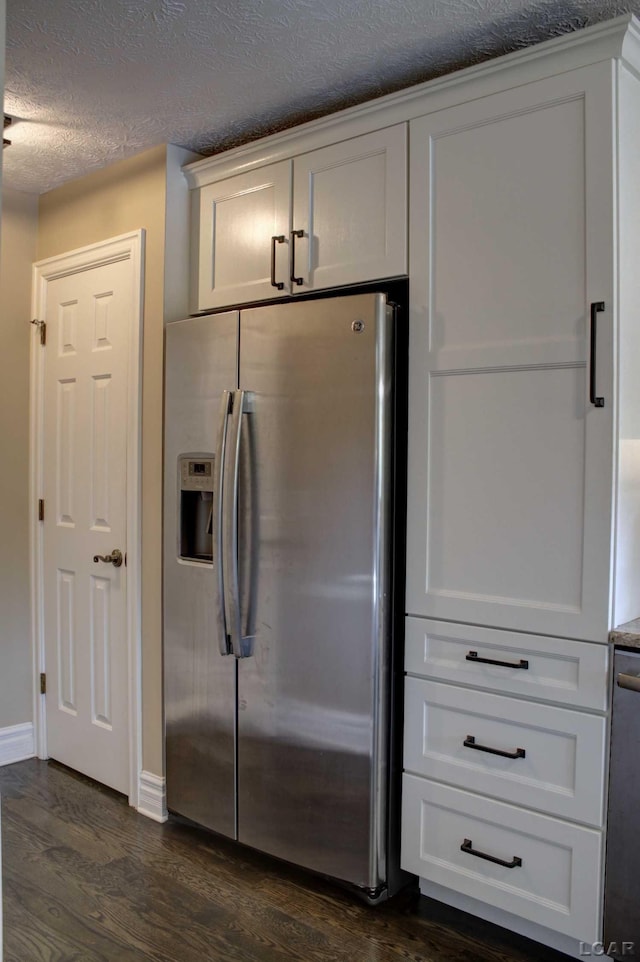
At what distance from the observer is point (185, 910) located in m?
2.19

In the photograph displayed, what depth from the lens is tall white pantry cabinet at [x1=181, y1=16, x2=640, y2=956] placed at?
182 cm

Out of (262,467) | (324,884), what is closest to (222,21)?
(262,467)

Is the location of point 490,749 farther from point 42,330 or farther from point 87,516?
point 42,330

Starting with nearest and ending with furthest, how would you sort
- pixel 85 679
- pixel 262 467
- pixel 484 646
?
pixel 484 646
pixel 262 467
pixel 85 679

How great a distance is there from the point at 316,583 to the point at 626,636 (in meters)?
0.87

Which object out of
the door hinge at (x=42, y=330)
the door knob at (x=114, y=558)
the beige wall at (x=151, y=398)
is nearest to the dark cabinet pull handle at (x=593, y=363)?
the beige wall at (x=151, y=398)

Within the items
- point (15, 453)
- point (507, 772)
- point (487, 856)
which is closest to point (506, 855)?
point (487, 856)

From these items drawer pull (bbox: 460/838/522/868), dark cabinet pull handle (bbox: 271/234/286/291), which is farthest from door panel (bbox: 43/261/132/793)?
A: drawer pull (bbox: 460/838/522/868)

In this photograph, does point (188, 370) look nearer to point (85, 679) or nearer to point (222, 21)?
point (222, 21)

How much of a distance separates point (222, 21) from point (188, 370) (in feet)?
3.48

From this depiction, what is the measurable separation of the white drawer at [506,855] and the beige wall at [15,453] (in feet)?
6.40

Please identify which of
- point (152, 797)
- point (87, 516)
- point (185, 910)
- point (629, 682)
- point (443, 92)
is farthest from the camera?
point (87, 516)

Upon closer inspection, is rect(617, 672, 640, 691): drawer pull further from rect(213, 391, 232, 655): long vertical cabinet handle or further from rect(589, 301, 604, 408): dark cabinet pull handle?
rect(213, 391, 232, 655): long vertical cabinet handle

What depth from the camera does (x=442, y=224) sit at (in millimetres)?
2076
